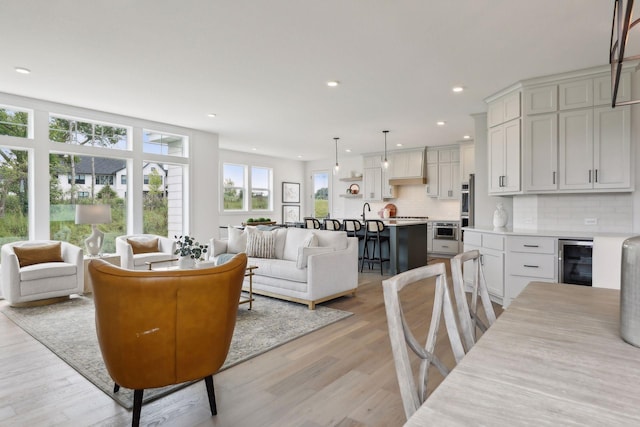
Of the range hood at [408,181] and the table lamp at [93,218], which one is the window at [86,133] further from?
the range hood at [408,181]

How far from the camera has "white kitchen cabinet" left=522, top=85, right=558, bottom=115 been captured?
4344 mm

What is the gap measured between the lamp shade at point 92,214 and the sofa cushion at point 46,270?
66cm

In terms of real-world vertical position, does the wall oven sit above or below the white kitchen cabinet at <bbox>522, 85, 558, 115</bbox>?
below

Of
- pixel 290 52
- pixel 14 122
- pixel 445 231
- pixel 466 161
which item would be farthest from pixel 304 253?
pixel 466 161

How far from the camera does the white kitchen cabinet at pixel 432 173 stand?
9039mm

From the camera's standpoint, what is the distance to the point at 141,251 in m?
5.77

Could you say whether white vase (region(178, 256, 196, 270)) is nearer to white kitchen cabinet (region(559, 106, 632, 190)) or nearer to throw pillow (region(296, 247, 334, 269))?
throw pillow (region(296, 247, 334, 269))

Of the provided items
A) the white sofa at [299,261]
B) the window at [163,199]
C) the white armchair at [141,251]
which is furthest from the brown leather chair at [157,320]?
the window at [163,199]

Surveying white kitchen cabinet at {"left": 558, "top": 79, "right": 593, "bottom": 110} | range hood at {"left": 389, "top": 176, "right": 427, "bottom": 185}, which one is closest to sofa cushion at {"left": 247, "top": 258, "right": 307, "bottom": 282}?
white kitchen cabinet at {"left": 558, "top": 79, "right": 593, "bottom": 110}

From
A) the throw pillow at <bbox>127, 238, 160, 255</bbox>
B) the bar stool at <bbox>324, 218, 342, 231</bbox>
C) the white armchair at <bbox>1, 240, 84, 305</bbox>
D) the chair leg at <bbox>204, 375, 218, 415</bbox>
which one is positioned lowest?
the chair leg at <bbox>204, 375, 218, 415</bbox>

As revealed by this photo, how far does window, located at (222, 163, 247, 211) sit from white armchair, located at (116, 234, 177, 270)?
3.62 meters

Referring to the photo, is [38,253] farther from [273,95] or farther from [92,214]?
[273,95]

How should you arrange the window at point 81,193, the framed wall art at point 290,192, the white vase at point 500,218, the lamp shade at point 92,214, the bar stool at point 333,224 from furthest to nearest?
the framed wall art at point 290,192 < the bar stool at point 333,224 < the window at point 81,193 < the lamp shade at point 92,214 < the white vase at point 500,218

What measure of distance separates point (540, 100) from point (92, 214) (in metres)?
6.00
